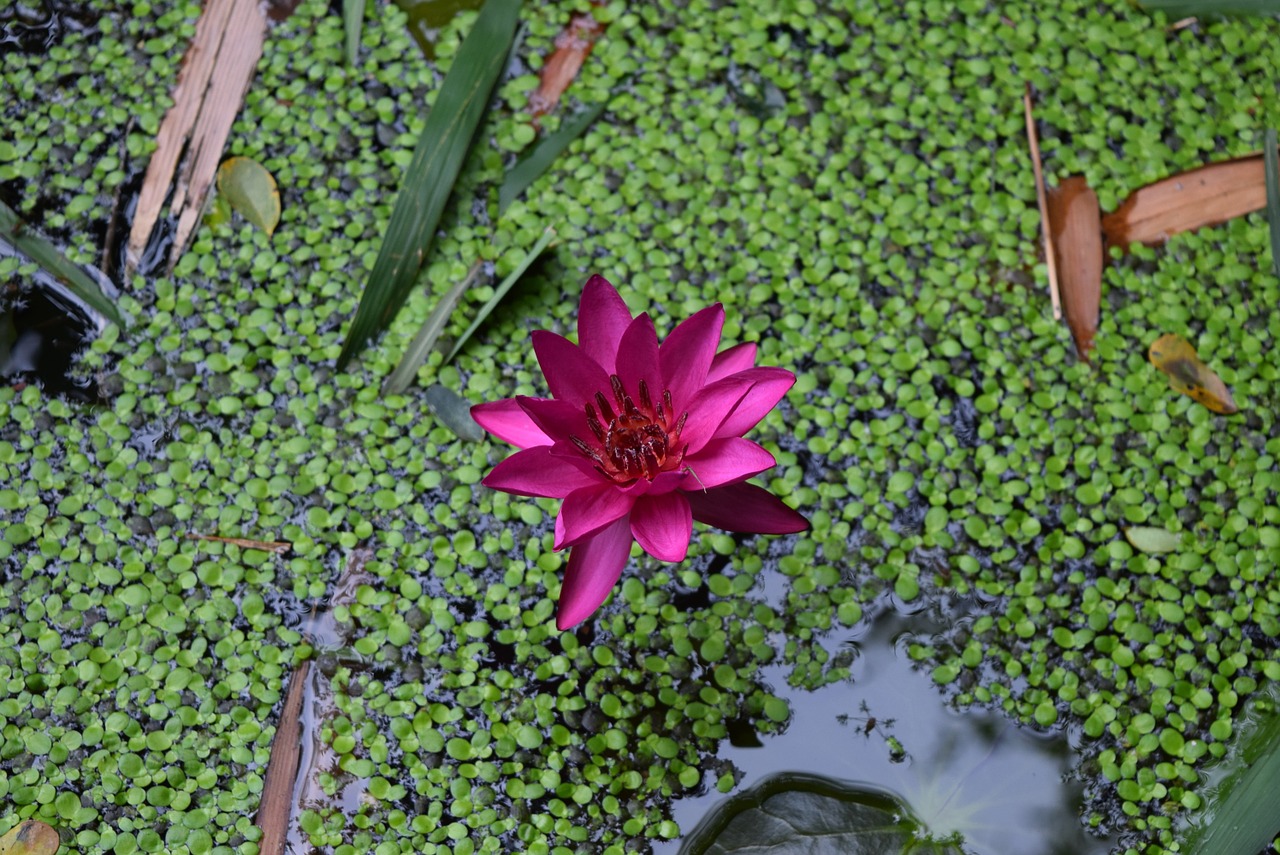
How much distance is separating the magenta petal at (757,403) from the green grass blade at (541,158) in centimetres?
101

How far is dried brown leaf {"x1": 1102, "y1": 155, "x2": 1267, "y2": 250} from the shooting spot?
7.18 feet

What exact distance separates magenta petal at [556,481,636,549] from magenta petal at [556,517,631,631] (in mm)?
62

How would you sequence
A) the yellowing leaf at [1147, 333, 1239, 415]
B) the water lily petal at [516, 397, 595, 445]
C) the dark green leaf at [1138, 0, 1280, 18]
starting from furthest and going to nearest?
the dark green leaf at [1138, 0, 1280, 18] → the yellowing leaf at [1147, 333, 1239, 415] → the water lily petal at [516, 397, 595, 445]

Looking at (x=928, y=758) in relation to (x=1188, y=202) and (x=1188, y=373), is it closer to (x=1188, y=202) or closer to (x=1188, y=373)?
(x=1188, y=373)

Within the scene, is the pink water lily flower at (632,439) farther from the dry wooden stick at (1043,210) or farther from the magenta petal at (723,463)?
the dry wooden stick at (1043,210)

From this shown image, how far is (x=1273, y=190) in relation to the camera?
2.14 m

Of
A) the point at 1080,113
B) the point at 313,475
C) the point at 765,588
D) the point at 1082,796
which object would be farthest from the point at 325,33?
the point at 1082,796

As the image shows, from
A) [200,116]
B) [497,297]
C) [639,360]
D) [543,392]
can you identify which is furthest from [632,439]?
[200,116]

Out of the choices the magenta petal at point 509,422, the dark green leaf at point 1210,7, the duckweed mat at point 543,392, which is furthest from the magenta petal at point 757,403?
the dark green leaf at point 1210,7

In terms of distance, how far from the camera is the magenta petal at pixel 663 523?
1283mm

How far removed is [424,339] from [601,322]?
722mm

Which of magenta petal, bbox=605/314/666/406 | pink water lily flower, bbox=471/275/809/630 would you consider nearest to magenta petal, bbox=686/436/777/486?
pink water lily flower, bbox=471/275/809/630

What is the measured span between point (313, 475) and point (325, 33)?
1.06 m

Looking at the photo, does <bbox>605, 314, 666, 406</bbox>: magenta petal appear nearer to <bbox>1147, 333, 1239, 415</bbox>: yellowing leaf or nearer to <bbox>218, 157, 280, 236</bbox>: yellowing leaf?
<bbox>218, 157, 280, 236</bbox>: yellowing leaf
